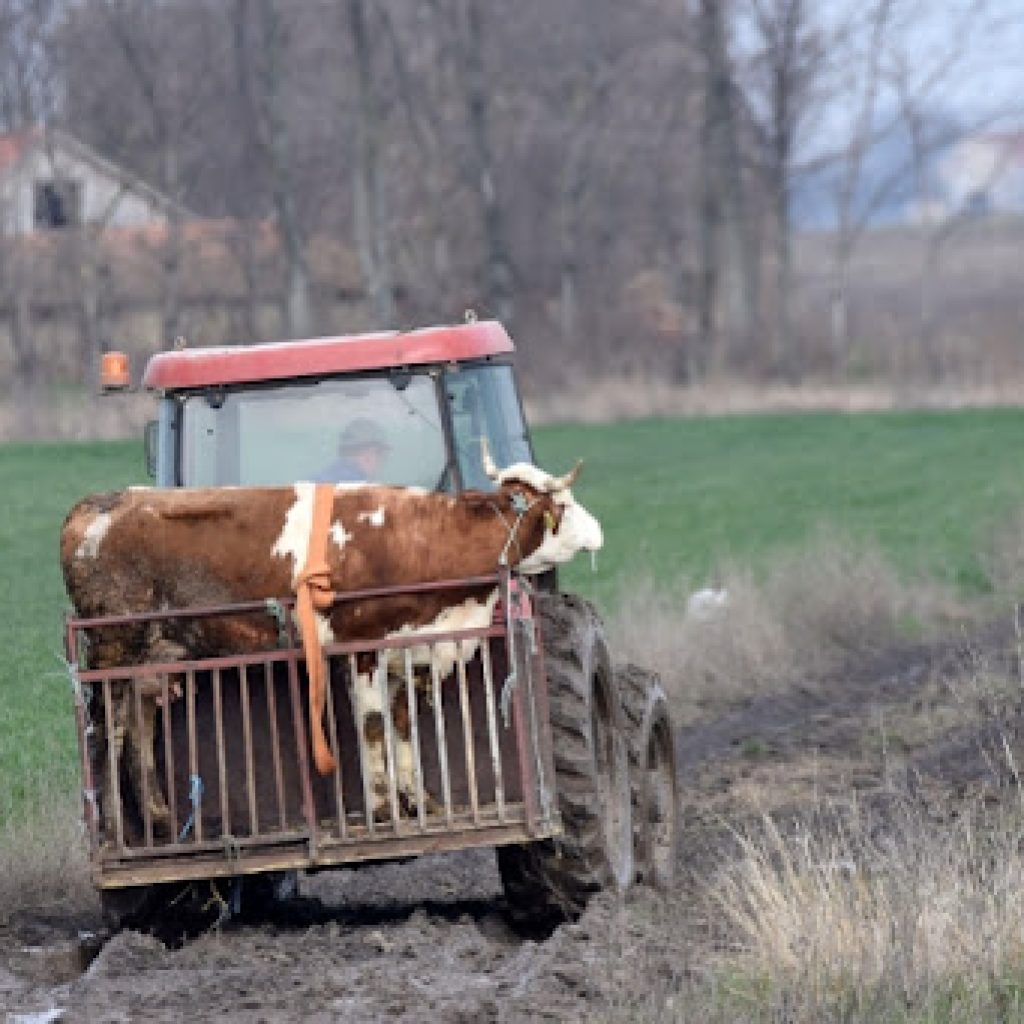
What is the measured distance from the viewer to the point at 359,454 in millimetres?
9828

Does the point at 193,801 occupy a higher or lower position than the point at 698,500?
higher

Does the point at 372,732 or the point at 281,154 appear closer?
the point at 372,732

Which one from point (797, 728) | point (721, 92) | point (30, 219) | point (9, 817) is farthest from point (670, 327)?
point (9, 817)

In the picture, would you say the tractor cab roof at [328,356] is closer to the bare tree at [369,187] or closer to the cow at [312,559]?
the cow at [312,559]

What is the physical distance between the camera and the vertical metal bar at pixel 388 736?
28.1 ft

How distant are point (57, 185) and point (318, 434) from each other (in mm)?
45275

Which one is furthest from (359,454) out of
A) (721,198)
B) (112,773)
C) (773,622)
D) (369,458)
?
(721,198)

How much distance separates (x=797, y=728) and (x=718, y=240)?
149ft

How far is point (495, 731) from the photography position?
28.2 feet

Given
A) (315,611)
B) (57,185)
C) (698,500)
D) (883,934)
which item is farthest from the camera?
(57,185)

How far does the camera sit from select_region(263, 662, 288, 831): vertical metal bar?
28.2ft

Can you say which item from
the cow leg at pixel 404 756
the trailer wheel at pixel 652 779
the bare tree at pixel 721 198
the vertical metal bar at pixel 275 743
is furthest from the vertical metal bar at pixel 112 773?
the bare tree at pixel 721 198

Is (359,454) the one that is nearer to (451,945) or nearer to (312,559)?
(312,559)

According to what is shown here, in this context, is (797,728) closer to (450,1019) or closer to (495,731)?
(495,731)
